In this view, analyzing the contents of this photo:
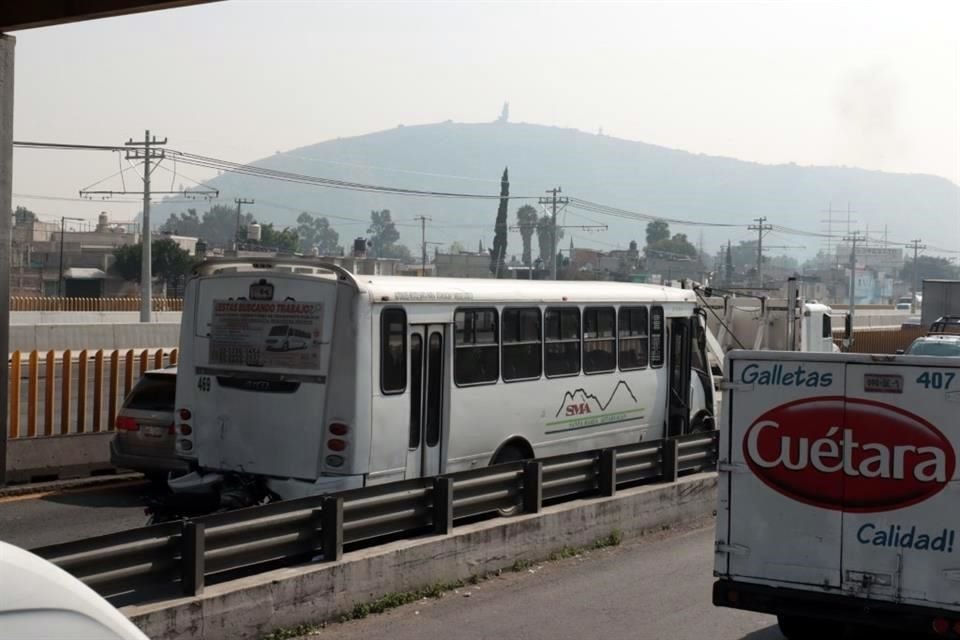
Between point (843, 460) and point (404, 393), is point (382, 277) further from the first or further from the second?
point (843, 460)

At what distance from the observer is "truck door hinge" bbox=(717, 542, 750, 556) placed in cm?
899

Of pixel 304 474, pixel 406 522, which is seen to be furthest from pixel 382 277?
pixel 406 522

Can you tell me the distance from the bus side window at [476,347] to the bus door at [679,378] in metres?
4.53

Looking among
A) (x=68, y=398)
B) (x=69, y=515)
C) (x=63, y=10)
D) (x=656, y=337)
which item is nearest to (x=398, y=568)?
(x=69, y=515)

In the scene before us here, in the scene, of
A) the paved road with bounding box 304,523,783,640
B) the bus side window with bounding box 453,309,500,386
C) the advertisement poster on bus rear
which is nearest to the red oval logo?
the paved road with bounding box 304,523,783,640

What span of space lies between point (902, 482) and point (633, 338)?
9103 millimetres

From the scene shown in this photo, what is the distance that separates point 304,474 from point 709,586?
405cm

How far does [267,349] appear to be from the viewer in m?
12.8

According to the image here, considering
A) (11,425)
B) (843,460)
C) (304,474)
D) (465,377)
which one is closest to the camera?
(843,460)

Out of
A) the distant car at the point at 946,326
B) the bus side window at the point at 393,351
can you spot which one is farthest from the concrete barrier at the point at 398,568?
the distant car at the point at 946,326

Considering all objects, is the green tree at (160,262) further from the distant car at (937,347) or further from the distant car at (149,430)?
the distant car at (149,430)

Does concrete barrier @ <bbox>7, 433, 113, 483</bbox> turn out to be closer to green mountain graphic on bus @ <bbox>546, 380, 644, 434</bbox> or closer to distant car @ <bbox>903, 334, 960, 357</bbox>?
green mountain graphic on bus @ <bbox>546, 380, 644, 434</bbox>

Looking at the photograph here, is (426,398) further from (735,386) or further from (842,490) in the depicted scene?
(842,490)

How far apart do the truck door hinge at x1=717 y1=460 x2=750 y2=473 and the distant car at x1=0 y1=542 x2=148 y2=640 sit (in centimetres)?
694
